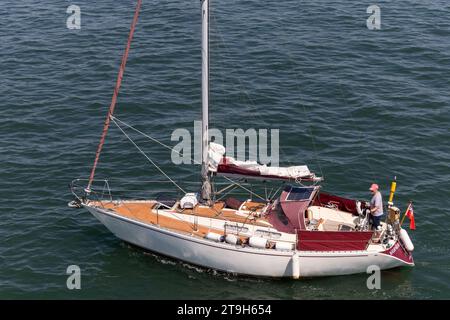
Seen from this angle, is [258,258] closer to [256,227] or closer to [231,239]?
[231,239]

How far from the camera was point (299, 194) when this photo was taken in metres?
29.6

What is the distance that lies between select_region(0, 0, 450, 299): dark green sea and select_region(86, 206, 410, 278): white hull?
0.60m

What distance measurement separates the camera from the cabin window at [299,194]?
2939cm

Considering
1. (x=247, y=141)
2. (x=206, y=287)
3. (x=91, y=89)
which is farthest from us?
(x=91, y=89)

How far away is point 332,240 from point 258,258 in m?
3.28

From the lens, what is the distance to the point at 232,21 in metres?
54.3

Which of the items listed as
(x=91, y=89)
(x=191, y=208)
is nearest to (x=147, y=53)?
(x=91, y=89)

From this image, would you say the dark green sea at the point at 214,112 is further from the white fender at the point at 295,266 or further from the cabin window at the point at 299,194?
the cabin window at the point at 299,194

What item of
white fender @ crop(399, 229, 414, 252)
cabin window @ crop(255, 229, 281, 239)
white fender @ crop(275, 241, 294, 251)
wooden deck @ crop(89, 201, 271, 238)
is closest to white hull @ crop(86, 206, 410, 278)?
white fender @ crop(275, 241, 294, 251)

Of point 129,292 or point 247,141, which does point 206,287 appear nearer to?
point 129,292

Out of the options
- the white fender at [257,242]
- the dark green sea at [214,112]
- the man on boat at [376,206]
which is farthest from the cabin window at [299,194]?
the dark green sea at [214,112]

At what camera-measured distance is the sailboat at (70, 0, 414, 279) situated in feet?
91.9

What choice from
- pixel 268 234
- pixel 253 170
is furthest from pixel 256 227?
pixel 253 170
